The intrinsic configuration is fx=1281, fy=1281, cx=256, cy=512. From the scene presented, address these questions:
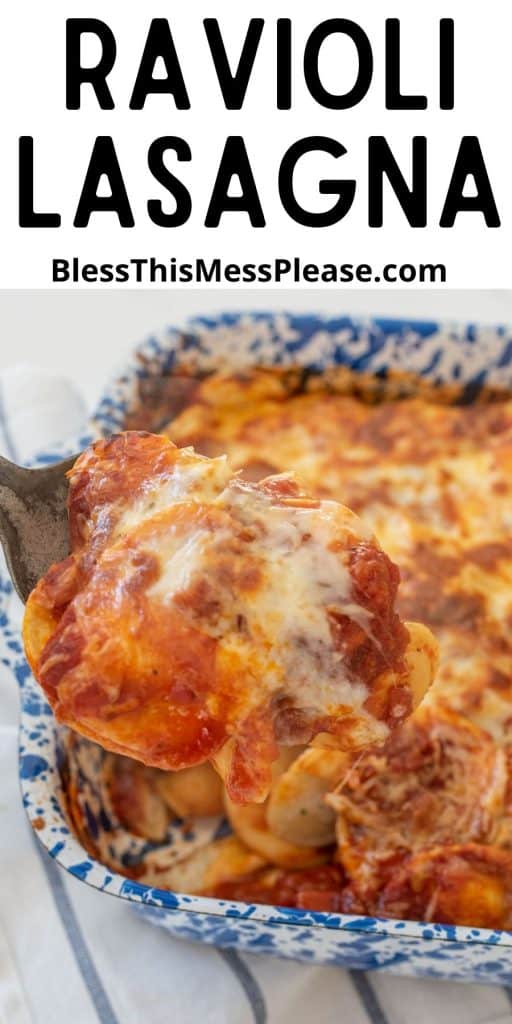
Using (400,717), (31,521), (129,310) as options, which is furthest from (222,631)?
(129,310)

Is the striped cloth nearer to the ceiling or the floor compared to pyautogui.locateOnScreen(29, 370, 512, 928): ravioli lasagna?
nearer to the floor

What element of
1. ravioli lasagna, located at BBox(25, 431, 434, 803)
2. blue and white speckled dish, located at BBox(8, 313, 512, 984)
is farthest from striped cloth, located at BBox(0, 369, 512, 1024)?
ravioli lasagna, located at BBox(25, 431, 434, 803)

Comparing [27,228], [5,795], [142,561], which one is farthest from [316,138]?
[142,561]

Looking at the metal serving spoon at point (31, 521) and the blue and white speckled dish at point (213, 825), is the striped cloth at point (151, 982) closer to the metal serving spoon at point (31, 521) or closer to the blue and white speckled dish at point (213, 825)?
the blue and white speckled dish at point (213, 825)

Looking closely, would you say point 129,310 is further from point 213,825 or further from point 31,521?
point 31,521

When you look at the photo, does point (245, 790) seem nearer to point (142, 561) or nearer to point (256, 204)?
point (142, 561)

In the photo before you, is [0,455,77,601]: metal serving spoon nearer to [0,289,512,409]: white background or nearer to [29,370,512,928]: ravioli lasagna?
[29,370,512,928]: ravioli lasagna

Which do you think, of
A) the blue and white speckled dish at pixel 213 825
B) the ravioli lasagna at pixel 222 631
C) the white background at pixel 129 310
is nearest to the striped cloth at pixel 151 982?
the blue and white speckled dish at pixel 213 825
